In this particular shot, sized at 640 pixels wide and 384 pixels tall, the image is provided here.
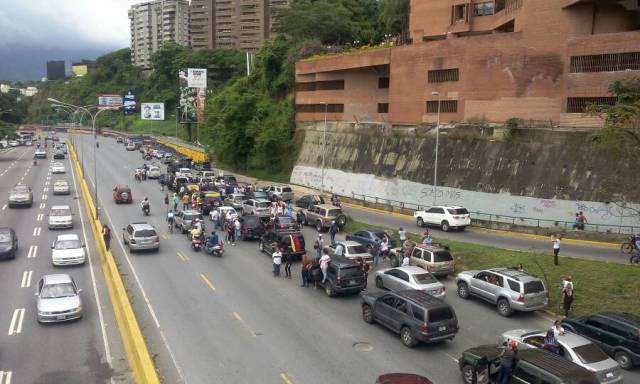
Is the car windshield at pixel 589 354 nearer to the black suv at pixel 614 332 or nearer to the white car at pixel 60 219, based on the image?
the black suv at pixel 614 332

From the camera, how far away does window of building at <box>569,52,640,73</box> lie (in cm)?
3438

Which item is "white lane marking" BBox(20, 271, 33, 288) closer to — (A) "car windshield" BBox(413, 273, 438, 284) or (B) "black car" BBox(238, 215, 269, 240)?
(B) "black car" BBox(238, 215, 269, 240)

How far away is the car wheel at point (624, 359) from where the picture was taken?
48.8 ft

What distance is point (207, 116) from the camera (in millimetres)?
78500

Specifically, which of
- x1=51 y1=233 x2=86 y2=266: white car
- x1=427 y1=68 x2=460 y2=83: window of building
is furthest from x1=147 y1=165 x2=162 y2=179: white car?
x1=51 y1=233 x2=86 y2=266: white car

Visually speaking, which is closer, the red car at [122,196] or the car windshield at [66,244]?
the car windshield at [66,244]

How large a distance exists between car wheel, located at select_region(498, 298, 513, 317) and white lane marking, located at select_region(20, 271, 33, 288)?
1894 centimetres

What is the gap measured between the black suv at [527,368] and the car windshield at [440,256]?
929cm

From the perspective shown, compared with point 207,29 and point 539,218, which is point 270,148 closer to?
point 539,218

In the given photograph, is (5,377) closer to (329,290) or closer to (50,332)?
(50,332)

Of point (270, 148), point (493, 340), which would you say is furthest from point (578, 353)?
point (270, 148)

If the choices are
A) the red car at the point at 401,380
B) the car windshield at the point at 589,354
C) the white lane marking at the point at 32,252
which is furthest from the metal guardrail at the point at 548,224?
the white lane marking at the point at 32,252

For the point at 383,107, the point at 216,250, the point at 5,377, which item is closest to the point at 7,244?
the point at 216,250

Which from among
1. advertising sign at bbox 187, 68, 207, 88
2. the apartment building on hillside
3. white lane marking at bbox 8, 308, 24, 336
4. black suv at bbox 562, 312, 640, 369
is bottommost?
white lane marking at bbox 8, 308, 24, 336
